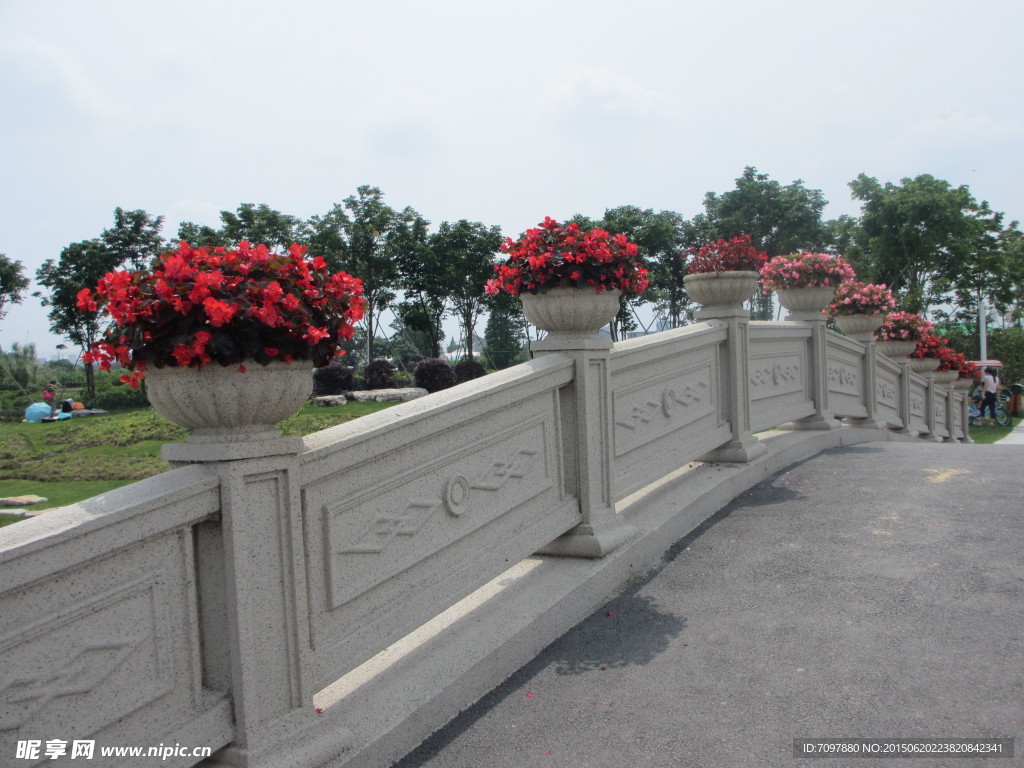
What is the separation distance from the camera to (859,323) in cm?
1020

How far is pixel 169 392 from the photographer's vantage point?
2207 mm

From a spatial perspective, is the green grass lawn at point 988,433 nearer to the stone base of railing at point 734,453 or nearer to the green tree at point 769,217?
the stone base of railing at point 734,453

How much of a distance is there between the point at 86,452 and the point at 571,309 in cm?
1367

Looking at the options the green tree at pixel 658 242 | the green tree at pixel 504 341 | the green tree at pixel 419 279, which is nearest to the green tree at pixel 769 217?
the green tree at pixel 658 242

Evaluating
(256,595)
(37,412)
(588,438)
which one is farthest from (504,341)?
(256,595)

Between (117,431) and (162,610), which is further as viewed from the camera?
(117,431)

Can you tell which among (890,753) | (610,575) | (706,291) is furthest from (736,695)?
(706,291)

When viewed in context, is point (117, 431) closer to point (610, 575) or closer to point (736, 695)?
point (610, 575)

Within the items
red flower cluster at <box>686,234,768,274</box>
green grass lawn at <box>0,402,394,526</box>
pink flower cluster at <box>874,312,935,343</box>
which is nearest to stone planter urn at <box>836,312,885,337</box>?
pink flower cluster at <box>874,312,935,343</box>

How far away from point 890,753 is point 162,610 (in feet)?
7.57

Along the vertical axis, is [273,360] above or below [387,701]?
above

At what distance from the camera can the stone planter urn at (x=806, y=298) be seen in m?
8.05

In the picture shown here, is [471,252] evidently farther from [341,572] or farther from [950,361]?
[341,572]

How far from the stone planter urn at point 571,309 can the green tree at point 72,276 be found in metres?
27.8
